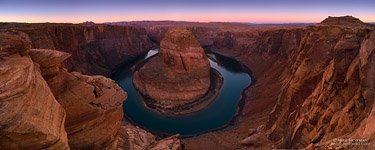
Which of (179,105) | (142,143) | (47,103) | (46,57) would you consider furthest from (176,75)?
(47,103)

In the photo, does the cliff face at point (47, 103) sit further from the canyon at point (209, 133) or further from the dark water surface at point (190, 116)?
the dark water surface at point (190, 116)

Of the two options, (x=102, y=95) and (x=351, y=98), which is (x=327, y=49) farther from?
(x=102, y=95)

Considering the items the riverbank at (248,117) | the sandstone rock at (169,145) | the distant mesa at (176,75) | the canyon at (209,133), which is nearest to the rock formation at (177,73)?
the distant mesa at (176,75)

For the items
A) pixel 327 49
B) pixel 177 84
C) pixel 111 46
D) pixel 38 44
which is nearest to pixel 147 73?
pixel 177 84

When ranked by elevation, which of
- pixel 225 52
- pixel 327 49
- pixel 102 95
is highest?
pixel 327 49

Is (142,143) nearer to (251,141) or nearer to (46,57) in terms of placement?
(251,141)

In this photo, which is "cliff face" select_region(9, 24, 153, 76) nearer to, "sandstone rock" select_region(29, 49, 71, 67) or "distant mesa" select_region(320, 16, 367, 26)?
"sandstone rock" select_region(29, 49, 71, 67)

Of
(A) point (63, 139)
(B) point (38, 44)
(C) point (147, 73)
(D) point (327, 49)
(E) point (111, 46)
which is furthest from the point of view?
(E) point (111, 46)
